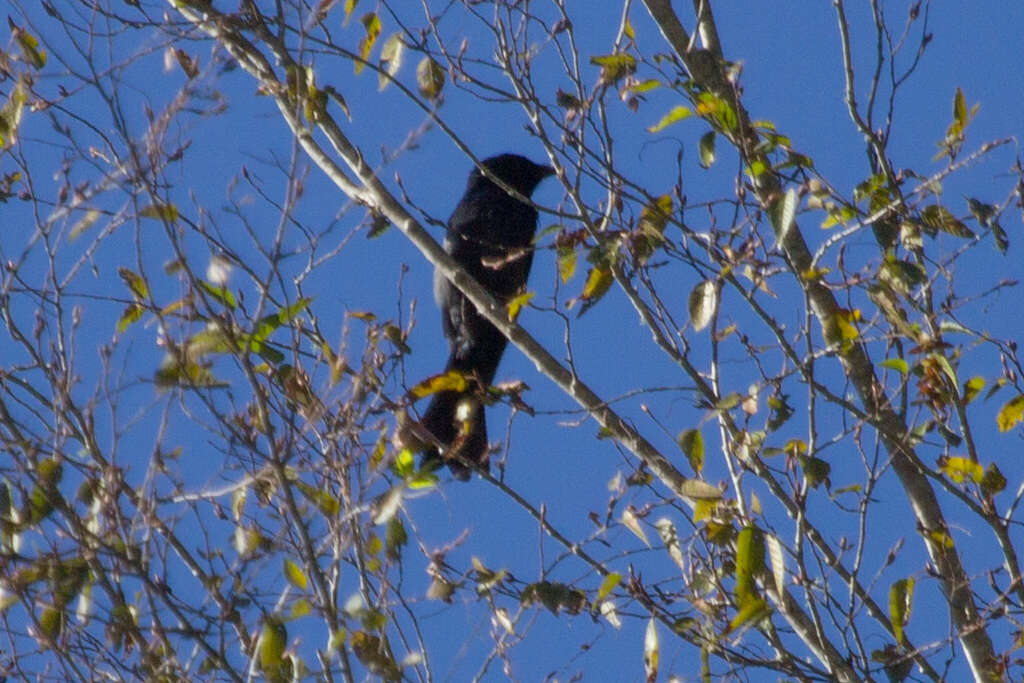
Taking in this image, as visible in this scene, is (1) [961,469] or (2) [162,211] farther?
(1) [961,469]

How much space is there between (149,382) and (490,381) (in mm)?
3234

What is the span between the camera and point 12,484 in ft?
11.1

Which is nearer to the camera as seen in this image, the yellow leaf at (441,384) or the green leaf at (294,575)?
the green leaf at (294,575)

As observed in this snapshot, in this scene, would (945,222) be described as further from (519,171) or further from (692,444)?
(519,171)

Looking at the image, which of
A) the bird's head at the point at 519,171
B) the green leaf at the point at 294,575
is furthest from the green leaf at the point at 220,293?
the bird's head at the point at 519,171

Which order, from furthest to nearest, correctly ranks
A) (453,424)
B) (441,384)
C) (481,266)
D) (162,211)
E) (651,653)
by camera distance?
1. (481,266)
2. (453,424)
3. (441,384)
4. (651,653)
5. (162,211)

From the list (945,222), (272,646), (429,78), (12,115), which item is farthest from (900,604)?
(12,115)

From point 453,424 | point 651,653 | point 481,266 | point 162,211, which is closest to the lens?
point 162,211

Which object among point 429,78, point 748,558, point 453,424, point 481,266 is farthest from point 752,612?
point 481,266

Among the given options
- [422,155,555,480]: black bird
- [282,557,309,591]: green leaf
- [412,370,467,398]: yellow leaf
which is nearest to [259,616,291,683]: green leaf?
[282,557,309,591]: green leaf

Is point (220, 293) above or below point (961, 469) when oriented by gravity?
above

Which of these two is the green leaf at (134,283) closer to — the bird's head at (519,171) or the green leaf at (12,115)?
the green leaf at (12,115)

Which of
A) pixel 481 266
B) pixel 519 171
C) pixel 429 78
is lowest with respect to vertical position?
pixel 429 78

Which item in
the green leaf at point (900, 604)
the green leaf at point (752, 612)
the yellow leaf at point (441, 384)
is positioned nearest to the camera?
the green leaf at point (752, 612)
